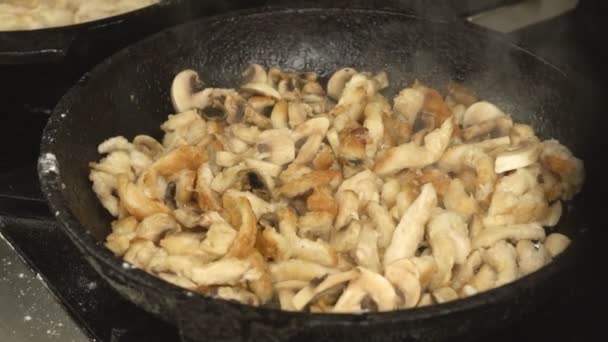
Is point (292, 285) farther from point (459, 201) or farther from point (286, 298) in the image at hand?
point (459, 201)

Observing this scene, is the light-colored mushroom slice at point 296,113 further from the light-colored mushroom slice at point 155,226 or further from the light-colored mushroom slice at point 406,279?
the light-colored mushroom slice at point 406,279

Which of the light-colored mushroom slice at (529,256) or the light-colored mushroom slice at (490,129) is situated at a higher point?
the light-colored mushroom slice at (490,129)

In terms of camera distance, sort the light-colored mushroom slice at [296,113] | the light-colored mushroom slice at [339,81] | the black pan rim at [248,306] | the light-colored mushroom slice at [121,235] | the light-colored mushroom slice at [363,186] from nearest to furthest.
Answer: the black pan rim at [248,306]
the light-colored mushroom slice at [121,235]
the light-colored mushroom slice at [363,186]
the light-colored mushroom slice at [296,113]
the light-colored mushroom slice at [339,81]

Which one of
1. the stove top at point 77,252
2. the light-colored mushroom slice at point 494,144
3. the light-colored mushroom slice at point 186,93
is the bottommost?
the stove top at point 77,252

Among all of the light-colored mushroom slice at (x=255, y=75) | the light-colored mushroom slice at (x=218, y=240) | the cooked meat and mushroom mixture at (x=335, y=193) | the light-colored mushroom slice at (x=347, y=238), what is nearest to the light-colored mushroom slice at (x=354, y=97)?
the cooked meat and mushroom mixture at (x=335, y=193)

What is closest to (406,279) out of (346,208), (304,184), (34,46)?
(346,208)
